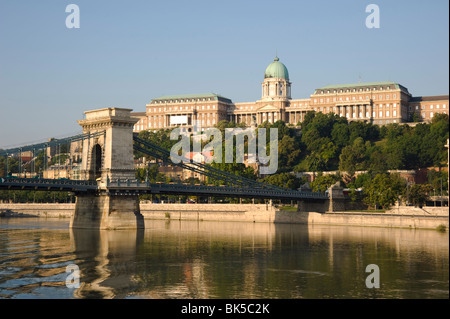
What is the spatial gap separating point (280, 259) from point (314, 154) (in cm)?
8770

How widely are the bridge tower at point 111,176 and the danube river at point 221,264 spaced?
184 centimetres

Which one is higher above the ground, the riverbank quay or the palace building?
→ the palace building

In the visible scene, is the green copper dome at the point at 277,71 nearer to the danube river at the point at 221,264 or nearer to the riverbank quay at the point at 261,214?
the riverbank quay at the point at 261,214

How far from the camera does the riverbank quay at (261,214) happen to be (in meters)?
69.5

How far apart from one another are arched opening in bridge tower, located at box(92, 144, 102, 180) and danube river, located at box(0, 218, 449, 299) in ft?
23.0

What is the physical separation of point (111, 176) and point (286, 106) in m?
118

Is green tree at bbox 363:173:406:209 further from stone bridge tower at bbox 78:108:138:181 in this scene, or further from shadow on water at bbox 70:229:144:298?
stone bridge tower at bbox 78:108:138:181

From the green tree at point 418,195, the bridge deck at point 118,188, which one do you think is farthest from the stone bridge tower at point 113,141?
the green tree at point 418,195

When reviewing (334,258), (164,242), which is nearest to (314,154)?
(164,242)

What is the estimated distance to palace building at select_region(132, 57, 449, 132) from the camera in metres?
162

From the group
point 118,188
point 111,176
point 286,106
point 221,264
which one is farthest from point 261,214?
point 286,106

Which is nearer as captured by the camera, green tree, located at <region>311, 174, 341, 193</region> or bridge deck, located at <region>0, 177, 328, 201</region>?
bridge deck, located at <region>0, 177, 328, 201</region>

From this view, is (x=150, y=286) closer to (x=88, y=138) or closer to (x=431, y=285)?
(x=431, y=285)

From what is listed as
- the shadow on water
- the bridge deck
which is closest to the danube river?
the shadow on water
